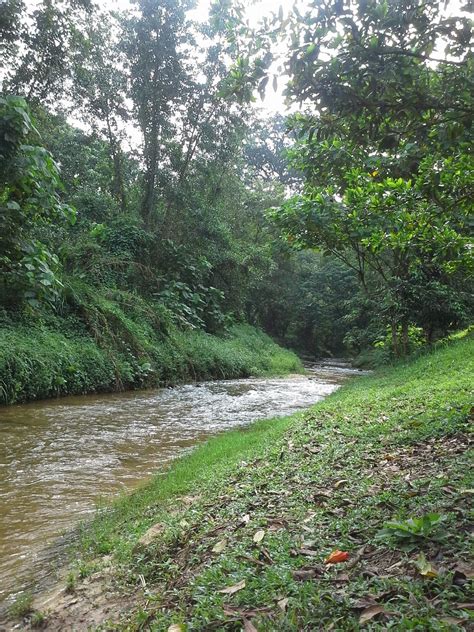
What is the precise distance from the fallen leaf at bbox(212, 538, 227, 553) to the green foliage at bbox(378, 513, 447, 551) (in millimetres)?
1066

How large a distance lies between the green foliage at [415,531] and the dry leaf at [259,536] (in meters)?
0.83

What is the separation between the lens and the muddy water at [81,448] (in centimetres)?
443

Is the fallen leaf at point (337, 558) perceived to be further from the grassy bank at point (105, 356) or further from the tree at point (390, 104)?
the grassy bank at point (105, 356)

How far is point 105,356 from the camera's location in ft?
44.1

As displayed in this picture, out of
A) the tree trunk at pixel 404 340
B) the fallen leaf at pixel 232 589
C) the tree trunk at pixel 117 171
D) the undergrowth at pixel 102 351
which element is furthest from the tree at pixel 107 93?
the fallen leaf at pixel 232 589

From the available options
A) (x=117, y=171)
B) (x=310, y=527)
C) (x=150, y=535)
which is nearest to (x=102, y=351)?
(x=150, y=535)

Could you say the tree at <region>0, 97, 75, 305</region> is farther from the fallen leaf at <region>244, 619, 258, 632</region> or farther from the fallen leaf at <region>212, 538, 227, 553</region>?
the fallen leaf at <region>244, 619, 258, 632</region>

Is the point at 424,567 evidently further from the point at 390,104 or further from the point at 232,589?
the point at 390,104

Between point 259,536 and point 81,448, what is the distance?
4.76m

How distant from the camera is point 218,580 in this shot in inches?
111

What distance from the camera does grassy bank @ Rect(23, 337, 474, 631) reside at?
93.2 inches

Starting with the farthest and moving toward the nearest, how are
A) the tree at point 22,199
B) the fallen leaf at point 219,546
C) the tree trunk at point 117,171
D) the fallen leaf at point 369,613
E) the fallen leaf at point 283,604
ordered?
the tree trunk at point 117,171 < the tree at point 22,199 < the fallen leaf at point 219,546 < the fallen leaf at point 283,604 < the fallen leaf at point 369,613

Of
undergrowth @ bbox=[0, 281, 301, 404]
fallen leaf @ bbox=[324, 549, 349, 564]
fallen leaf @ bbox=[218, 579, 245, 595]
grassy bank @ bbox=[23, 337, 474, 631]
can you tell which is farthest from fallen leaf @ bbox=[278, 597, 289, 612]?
undergrowth @ bbox=[0, 281, 301, 404]

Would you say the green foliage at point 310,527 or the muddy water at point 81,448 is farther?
the muddy water at point 81,448
